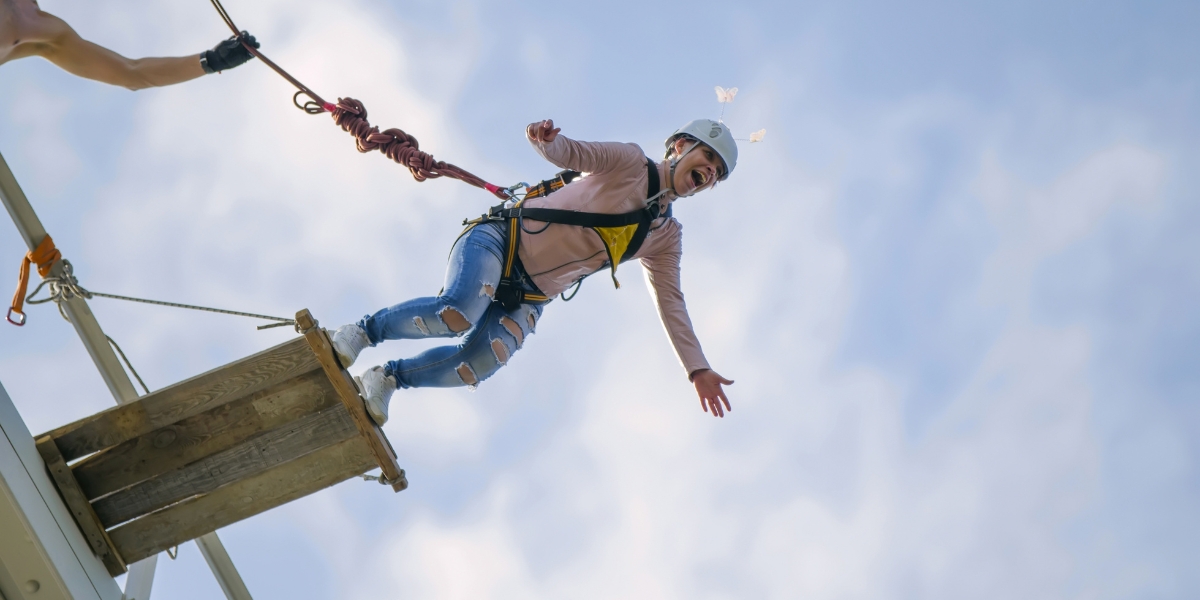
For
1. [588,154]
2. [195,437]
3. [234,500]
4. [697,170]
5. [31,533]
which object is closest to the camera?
[31,533]

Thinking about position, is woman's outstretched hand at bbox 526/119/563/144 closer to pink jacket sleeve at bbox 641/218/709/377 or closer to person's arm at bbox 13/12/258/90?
pink jacket sleeve at bbox 641/218/709/377

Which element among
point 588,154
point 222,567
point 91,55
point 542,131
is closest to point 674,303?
point 588,154

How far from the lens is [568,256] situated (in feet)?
15.2

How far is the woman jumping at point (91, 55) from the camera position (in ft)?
14.1

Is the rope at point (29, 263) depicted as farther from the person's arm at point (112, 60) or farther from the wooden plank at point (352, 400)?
the wooden plank at point (352, 400)

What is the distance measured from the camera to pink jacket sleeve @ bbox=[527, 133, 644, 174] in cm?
417

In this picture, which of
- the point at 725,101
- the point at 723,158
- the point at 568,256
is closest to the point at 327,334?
the point at 568,256

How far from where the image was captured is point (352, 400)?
4043 millimetres

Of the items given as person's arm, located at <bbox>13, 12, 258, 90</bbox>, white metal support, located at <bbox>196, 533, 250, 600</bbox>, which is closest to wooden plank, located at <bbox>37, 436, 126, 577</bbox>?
white metal support, located at <bbox>196, 533, 250, 600</bbox>

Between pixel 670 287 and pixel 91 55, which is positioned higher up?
pixel 91 55

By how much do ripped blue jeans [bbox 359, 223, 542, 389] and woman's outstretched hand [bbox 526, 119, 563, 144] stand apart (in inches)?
24.2

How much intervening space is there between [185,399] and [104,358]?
99cm

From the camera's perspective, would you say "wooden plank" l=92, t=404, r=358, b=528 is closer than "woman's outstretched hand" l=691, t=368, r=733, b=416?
Yes

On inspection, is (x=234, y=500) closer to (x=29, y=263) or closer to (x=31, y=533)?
(x=31, y=533)
